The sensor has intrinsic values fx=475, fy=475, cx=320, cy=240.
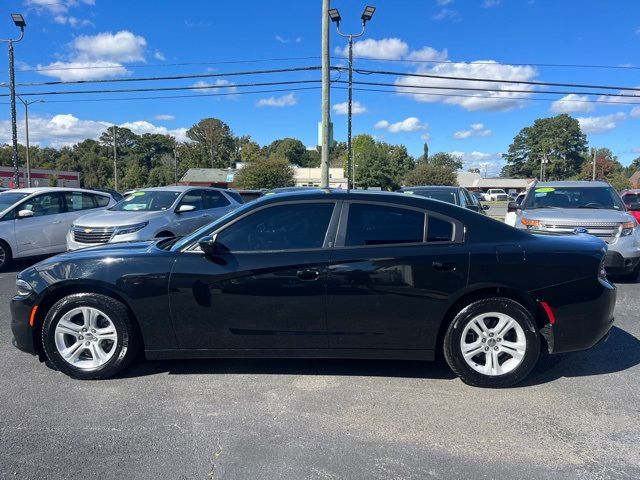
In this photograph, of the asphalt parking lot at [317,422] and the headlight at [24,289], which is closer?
the asphalt parking lot at [317,422]

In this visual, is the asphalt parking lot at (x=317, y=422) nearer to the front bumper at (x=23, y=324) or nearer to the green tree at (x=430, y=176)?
the front bumper at (x=23, y=324)

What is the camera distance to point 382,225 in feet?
13.0

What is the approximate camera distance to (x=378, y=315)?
12.4 feet

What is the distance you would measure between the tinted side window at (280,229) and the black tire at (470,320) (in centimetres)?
130

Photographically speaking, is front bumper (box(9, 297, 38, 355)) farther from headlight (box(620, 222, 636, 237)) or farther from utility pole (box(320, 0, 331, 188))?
utility pole (box(320, 0, 331, 188))

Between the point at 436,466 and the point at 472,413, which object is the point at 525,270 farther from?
the point at 436,466

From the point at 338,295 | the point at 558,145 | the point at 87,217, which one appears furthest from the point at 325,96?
the point at 558,145

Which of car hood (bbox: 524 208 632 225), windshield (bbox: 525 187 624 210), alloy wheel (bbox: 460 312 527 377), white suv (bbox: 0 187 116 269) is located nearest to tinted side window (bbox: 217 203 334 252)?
alloy wheel (bbox: 460 312 527 377)

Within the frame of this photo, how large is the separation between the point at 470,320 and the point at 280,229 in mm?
1724

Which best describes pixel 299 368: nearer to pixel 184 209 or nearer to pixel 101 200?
pixel 184 209

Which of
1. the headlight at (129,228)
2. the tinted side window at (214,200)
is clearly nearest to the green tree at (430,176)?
the tinted side window at (214,200)

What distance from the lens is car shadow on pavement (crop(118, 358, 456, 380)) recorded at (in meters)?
4.17

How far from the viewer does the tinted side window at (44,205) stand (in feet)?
32.2

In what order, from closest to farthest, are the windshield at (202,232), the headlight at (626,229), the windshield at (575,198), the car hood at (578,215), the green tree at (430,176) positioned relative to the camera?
the windshield at (202,232) → the headlight at (626,229) → the car hood at (578,215) → the windshield at (575,198) → the green tree at (430,176)
